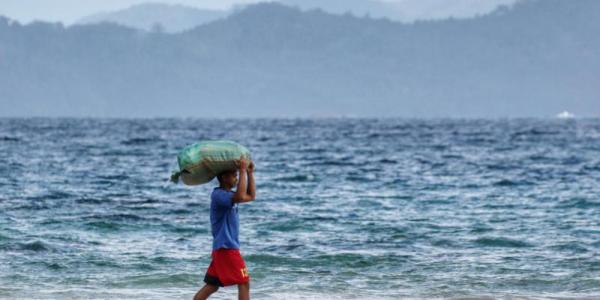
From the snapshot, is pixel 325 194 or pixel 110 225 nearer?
pixel 110 225

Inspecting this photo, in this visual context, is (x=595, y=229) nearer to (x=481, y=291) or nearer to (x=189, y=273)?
(x=481, y=291)

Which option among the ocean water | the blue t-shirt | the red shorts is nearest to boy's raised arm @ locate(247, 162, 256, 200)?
the blue t-shirt

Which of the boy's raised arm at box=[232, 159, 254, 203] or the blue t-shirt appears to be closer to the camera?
the boy's raised arm at box=[232, 159, 254, 203]

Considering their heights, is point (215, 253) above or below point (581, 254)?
above

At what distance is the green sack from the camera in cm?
948

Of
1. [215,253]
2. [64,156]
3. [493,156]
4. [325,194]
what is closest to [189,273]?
[215,253]

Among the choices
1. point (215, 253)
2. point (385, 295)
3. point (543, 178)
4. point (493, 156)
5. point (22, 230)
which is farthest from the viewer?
point (493, 156)

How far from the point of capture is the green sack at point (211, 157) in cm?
948

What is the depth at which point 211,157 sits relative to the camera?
9.51 metres

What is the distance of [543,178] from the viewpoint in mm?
35656

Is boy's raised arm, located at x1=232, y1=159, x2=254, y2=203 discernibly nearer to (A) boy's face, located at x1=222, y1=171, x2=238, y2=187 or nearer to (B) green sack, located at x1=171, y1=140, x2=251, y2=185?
(B) green sack, located at x1=171, y1=140, x2=251, y2=185

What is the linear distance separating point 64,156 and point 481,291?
→ 36976mm

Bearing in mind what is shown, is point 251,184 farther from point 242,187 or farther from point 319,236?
point 319,236

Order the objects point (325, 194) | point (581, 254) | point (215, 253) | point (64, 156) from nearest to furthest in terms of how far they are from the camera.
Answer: point (215, 253) → point (581, 254) → point (325, 194) → point (64, 156)
